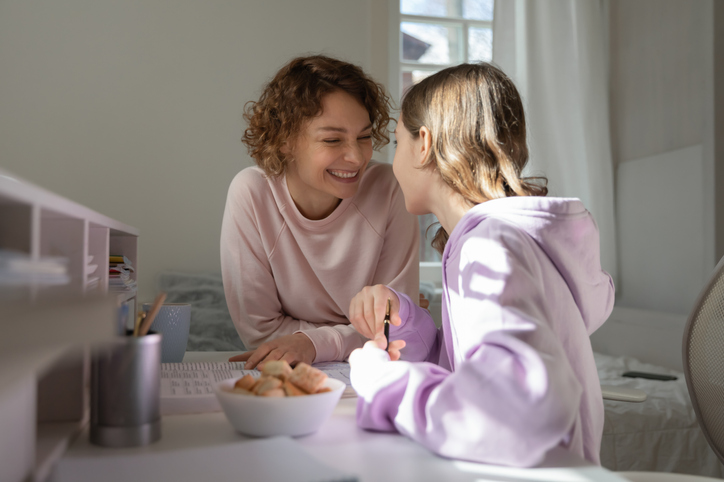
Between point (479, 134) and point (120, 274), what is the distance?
28.0 inches

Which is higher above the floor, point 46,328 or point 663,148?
point 663,148

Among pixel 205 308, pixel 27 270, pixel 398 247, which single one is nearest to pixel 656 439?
pixel 398 247

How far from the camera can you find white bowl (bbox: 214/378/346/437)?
62cm

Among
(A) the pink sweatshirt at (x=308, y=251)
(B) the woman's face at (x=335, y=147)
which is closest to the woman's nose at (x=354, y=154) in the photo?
(B) the woman's face at (x=335, y=147)

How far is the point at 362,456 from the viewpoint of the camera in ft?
1.92

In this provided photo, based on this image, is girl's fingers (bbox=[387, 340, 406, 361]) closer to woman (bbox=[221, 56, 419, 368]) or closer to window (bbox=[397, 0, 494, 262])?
woman (bbox=[221, 56, 419, 368])

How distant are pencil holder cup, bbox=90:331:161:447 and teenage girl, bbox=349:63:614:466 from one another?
241 millimetres

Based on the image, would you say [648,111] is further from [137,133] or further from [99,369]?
[99,369]

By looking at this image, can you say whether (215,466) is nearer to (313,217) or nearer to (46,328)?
(46,328)

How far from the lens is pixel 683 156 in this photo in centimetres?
229

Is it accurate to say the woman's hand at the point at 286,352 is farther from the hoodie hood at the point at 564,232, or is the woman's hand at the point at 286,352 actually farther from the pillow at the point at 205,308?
the pillow at the point at 205,308

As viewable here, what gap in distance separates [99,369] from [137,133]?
7.45 feet

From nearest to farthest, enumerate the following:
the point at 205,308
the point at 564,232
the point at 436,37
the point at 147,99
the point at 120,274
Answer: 1. the point at 564,232
2. the point at 120,274
3. the point at 205,308
4. the point at 147,99
5. the point at 436,37

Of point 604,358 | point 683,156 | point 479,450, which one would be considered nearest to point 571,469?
point 479,450
